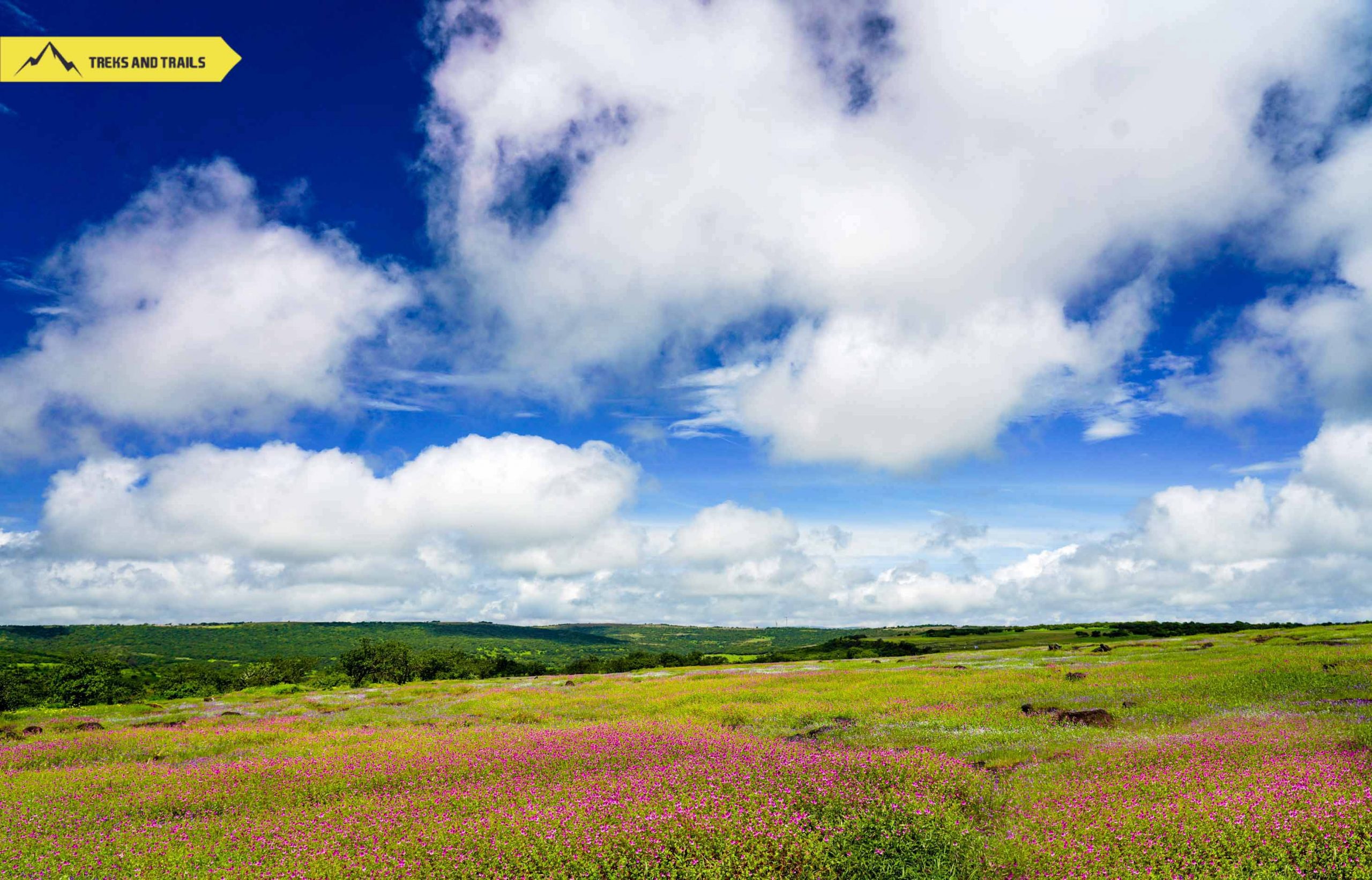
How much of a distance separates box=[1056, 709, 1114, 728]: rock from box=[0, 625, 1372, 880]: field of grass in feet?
2.13

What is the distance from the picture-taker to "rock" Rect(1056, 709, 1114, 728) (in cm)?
2094

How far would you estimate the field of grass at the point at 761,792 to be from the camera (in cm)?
975

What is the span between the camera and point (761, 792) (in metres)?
11.9

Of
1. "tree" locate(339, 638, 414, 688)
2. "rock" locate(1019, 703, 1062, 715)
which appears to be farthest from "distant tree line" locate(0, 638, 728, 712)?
"rock" locate(1019, 703, 1062, 715)

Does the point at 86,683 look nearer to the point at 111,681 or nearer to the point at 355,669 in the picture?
the point at 111,681

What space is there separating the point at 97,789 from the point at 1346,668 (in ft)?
143

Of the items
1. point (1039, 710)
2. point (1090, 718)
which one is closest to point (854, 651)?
point (1039, 710)

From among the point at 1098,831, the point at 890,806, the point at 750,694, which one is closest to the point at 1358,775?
the point at 1098,831

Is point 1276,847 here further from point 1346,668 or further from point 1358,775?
point 1346,668

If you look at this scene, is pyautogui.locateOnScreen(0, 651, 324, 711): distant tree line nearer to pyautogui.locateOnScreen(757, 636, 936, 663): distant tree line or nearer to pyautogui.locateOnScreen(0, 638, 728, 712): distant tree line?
pyautogui.locateOnScreen(0, 638, 728, 712): distant tree line

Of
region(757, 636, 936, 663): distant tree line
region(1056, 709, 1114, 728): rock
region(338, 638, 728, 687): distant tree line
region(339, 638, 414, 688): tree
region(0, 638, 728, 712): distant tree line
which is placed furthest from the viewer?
region(339, 638, 414, 688): tree

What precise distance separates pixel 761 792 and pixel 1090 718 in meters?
15.5

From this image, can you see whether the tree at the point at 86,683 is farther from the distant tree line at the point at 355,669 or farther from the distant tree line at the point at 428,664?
the distant tree line at the point at 428,664

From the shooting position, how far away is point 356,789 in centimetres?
1608
